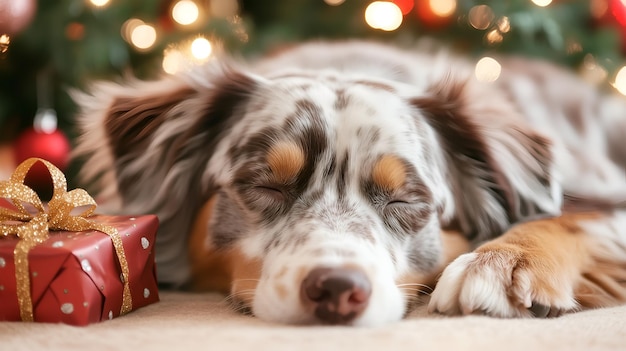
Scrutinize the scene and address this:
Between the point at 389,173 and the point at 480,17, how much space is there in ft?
6.89

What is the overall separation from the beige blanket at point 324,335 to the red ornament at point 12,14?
1.41m

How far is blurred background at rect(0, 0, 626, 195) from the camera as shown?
3508 mm

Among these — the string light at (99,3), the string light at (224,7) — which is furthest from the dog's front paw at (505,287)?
the string light at (224,7)

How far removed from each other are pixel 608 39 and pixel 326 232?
8.81ft

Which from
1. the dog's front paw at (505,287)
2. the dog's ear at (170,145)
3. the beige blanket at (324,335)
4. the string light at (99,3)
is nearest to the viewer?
the beige blanket at (324,335)

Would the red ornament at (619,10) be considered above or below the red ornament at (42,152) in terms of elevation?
above

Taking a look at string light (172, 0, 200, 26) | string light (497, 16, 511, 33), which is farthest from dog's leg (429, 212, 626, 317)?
string light (172, 0, 200, 26)

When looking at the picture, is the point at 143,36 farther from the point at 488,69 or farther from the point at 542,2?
the point at 542,2

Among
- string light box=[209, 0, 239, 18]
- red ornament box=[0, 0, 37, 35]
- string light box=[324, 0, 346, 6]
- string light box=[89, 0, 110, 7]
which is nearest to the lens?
red ornament box=[0, 0, 37, 35]

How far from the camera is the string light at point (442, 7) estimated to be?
3.82 m

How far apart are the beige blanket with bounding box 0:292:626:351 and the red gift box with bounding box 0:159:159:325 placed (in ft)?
0.17

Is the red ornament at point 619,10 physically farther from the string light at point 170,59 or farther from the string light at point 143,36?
the string light at point 143,36

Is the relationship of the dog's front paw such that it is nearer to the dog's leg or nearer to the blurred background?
the dog's leg

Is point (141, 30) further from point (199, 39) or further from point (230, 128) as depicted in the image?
point (230, 128)
